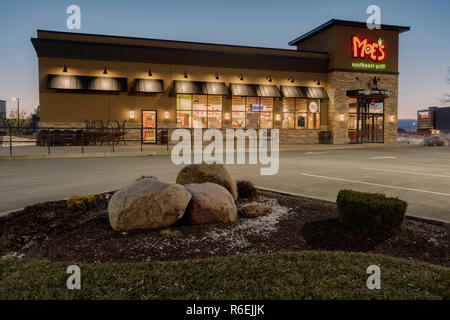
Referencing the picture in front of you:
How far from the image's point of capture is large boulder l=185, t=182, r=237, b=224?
5.37 meters

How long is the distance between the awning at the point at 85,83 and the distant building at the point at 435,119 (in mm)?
70147

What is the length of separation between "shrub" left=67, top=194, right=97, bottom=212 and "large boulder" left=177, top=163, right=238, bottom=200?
1543 millimetres

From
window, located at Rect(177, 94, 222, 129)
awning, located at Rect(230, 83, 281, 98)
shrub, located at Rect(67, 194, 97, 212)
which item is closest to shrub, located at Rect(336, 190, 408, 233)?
shrub, located at Rect(67, 194, 97, 212)

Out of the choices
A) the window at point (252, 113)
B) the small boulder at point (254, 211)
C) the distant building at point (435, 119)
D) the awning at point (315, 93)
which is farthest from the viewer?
the distant building at point (435, 119)

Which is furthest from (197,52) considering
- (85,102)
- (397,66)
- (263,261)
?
(263,261)

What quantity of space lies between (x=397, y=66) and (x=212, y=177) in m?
32.2

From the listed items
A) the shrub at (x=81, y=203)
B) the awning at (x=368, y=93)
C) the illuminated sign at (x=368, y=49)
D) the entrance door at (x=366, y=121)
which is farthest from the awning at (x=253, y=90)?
the shrub at (x=81, y=203)

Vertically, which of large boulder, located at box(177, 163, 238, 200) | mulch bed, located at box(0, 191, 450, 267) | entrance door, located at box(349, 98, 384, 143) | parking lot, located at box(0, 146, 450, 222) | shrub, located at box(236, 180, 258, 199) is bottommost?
mulch bed, located at box(0, 191, 450, 267)

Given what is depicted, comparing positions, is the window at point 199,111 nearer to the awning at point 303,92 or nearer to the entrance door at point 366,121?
the awning at point 303,92

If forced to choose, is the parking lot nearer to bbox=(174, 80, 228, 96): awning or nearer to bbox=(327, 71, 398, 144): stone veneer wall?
bbox=(174, 80, 228, 96): awning

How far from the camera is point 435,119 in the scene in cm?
8019

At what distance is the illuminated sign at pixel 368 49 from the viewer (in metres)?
31.6

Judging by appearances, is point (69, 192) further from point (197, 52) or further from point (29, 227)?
point (197, 52)

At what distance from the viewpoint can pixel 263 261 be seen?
3.94 metres
